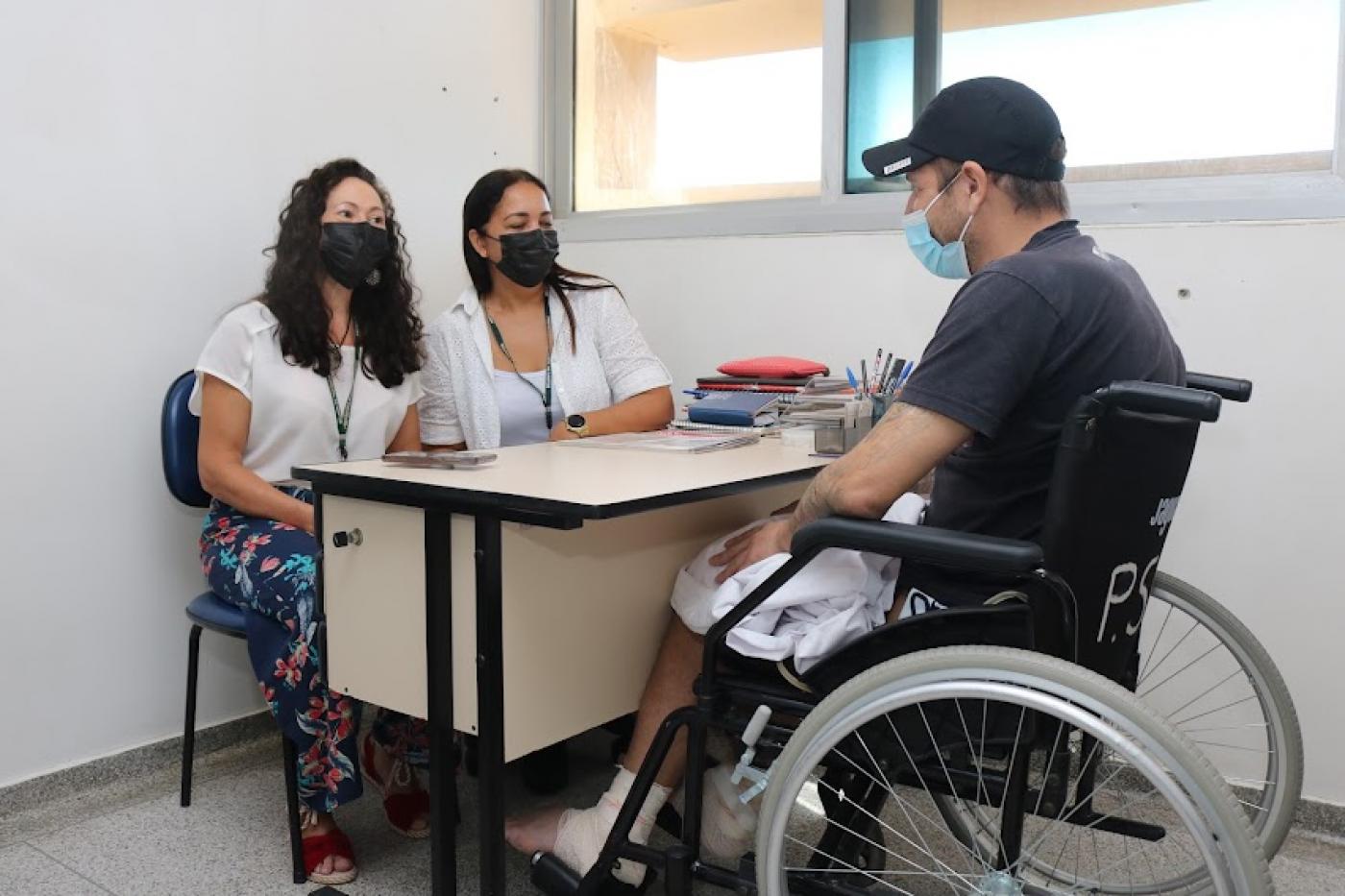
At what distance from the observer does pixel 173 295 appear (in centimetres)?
238

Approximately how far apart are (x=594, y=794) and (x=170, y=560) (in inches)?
40.1

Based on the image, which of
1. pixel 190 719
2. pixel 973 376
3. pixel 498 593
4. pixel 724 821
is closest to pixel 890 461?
pixel 973 376

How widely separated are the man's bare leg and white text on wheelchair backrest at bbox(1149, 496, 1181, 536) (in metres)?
0.66

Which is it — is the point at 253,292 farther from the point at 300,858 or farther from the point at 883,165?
the point at 883,165

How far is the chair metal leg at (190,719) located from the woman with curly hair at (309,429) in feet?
0.60

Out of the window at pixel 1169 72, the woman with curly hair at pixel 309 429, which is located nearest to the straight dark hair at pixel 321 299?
the woman with curly hair at pixel 309 429

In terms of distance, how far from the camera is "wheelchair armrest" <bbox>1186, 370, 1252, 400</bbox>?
5.11 feet

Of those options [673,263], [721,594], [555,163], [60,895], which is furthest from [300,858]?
[555,163]

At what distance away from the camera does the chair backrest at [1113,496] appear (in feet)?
3.87

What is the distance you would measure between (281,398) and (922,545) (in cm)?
Answer: 140

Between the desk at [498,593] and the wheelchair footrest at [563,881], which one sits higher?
the desk at [498,593]

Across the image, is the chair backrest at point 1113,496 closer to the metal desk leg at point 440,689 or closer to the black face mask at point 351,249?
the metal desk leg at point 440,689

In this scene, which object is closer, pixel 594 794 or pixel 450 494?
pixel 450 494

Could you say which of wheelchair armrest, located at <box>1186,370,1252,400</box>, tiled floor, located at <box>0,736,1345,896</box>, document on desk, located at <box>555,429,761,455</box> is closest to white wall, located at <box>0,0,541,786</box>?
tiled floor, located at <box>0,736,1345,896</box>
